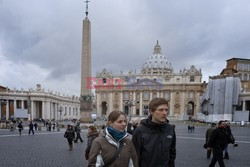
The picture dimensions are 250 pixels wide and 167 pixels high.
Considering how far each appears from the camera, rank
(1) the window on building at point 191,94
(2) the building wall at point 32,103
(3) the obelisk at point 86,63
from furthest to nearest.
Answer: (1) the window on building at point 191,94 → (2) the building wall at point 32,103 → (3) the obelisk at point 86,63

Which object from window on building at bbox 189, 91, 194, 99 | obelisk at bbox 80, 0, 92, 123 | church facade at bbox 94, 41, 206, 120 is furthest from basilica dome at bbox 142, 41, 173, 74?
obelisk at bbox 80, 0, 92, 123

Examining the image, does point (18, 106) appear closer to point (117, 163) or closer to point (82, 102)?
point (82, 102)

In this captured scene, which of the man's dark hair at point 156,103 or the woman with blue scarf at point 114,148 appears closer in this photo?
the woman with blue scarf at point 114,148

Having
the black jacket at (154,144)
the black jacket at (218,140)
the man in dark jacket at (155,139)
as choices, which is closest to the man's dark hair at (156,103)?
the man in dark jacket at (155,139)

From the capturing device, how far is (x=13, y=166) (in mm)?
6938

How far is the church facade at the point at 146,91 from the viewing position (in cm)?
7919

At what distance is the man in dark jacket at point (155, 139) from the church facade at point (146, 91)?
74.1 meters

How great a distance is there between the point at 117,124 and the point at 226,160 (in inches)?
271

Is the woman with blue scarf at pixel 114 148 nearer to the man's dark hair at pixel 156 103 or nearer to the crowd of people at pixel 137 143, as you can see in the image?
the crowd of people at pixel 137 143

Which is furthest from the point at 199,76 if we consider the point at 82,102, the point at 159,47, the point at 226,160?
the point at 226,160

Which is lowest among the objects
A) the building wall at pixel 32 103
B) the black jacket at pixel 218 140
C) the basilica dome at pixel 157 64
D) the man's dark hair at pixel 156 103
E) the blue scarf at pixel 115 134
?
the building wall at pixel 32 103

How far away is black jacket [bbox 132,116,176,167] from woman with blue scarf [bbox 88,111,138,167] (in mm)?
183

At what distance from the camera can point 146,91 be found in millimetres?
81062

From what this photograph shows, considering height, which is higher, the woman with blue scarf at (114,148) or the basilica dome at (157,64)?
the basilica dome at (157,64)
